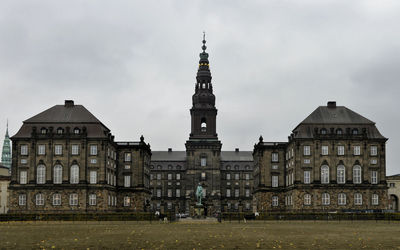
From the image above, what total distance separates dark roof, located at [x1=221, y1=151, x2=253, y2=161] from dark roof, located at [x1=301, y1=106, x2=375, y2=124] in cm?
8029

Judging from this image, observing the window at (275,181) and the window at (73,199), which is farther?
the window at (275,181)

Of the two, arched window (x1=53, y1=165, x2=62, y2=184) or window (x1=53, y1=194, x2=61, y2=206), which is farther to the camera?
arched window (x1=53, y1=165, x2=62, y2=184)

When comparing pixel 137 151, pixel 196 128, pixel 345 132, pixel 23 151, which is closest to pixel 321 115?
pixel 345 132

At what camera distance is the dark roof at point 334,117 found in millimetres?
101750

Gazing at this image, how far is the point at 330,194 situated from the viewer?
325 feet

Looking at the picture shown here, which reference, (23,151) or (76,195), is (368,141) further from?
(23,151)

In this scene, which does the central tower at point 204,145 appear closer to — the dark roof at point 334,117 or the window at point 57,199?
the dark roof at point 334,117

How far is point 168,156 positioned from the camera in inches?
7274

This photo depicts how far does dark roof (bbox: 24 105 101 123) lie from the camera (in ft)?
322

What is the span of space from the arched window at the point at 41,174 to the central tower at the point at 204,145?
64037 millimetres

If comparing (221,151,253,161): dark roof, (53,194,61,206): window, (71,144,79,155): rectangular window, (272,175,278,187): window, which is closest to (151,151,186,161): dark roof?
(221,151,253,161): dark roof

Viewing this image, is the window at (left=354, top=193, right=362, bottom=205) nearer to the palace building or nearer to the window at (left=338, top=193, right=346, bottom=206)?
the palace building

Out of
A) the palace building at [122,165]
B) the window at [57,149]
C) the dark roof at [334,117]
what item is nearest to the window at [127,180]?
the palace building at [122,165]

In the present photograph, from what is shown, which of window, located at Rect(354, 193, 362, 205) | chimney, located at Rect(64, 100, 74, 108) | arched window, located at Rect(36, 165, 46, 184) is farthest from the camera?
chimney, located at Rect(64, 100, 74, 108)
